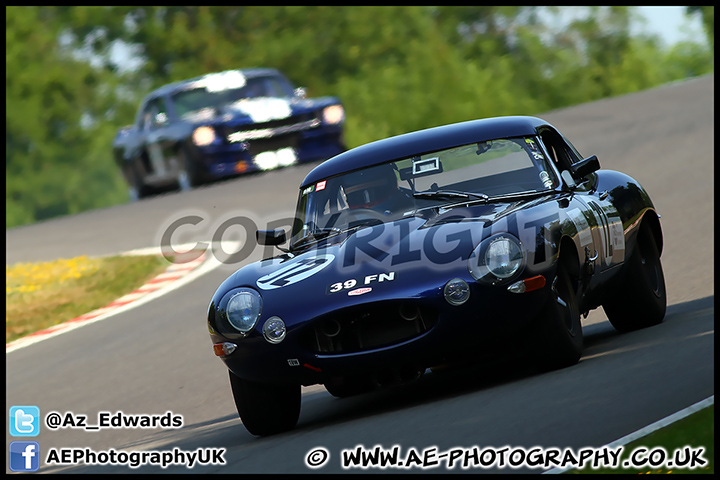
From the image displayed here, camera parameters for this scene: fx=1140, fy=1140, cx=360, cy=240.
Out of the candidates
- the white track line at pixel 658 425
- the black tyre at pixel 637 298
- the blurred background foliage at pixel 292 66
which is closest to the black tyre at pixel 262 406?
the white track line at pixel 658 425

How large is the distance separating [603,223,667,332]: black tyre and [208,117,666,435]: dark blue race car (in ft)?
0.86

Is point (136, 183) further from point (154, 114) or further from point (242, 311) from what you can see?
point (242, 311)

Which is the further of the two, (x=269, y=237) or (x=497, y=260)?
(x=269, y=237)

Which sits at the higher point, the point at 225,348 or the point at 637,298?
the point at 225,348

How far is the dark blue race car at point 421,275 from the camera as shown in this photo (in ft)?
17.7

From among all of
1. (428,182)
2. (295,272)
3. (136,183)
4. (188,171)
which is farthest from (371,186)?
(136,183)

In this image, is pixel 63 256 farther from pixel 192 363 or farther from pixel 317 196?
pixel 317 196

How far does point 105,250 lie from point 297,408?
32.4ft

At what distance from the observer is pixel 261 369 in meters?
5.59

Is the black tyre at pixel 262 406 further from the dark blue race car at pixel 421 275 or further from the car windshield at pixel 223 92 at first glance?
the car windshield at pixel 223 92

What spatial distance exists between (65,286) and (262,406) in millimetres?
7821

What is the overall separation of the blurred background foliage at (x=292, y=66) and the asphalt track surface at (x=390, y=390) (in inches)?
1047

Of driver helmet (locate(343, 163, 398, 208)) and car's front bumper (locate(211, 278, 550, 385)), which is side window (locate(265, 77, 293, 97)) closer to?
driver helmet (locate(343, 163, 398, 208))

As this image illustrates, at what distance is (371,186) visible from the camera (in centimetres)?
669
